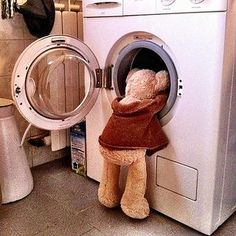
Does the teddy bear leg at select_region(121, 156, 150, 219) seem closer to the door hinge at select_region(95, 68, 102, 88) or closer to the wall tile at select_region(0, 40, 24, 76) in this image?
the door hinge at select_region(95, 68, 102, 88)

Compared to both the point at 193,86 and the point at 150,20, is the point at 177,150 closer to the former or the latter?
the point at 193,86

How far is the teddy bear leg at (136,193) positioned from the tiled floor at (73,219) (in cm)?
5

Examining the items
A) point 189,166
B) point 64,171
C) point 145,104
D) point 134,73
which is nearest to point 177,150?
point 189,166

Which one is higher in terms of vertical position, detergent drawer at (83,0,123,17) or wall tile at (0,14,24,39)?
detergent drawer at (83,0,123,17)

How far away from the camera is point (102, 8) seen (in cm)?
141

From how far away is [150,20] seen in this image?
1.24m

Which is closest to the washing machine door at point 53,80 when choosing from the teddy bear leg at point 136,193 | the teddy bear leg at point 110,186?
the teddy bear leg at point 110,186

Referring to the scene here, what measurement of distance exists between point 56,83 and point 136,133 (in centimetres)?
58

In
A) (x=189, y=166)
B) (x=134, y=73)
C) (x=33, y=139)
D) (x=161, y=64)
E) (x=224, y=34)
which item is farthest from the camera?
(x=33, y=139)

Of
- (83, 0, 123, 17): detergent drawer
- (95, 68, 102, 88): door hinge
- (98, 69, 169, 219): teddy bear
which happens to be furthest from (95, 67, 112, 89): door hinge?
(83, 0, 123, 17): detergent drawer

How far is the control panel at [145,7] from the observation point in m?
1.06

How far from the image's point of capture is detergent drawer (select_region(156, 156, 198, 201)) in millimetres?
1235

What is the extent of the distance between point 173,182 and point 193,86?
1.38 ft

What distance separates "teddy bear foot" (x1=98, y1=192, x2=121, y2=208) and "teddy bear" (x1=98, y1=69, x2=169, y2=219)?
58 millimetres
